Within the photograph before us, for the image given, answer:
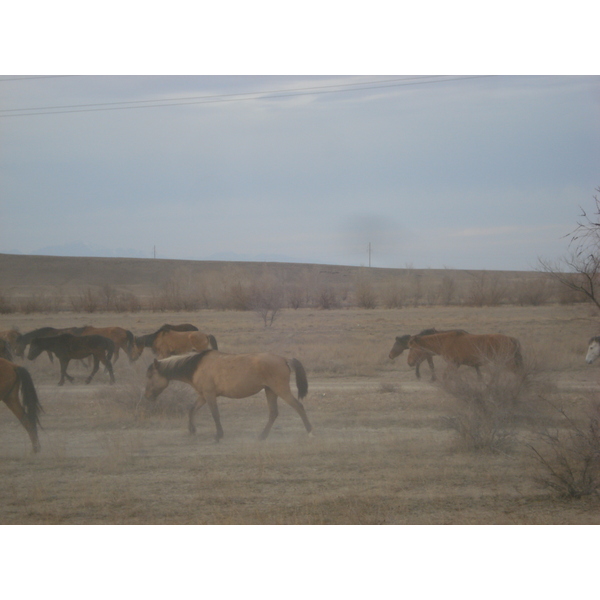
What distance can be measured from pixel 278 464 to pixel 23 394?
389 cm

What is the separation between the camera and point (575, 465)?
674 cm

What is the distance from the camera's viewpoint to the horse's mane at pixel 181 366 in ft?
28.4

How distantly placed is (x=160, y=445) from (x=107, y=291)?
59.1 feet

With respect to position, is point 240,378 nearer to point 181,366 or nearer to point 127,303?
point 181,366

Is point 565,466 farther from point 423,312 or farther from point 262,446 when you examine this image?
point 423,312

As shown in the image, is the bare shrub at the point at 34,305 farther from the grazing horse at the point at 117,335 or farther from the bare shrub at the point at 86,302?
the grazing horse at the point at 117,335

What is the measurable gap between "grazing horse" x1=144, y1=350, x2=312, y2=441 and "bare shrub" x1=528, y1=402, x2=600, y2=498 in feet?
11.3

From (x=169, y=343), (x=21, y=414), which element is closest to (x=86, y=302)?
(x=169, y=343)

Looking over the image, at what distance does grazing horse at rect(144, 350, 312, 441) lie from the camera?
8.27 metres

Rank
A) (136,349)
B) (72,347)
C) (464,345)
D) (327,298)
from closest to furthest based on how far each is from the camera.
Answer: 1. (464,345)
2. (72,347)
3. (136,349)
4. (327,298)

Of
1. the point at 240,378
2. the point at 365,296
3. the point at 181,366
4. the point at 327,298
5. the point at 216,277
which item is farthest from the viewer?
the point at 365,296

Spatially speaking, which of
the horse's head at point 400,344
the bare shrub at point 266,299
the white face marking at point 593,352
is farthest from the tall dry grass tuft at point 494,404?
Answer: the bare shrub at point 266,299

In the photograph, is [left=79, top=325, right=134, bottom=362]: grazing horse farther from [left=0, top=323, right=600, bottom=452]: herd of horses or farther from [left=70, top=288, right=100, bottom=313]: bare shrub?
[left=70, top=288, right=100, bottom=313]: bare shrub

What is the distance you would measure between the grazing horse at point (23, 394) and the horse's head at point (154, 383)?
181 centimetres
